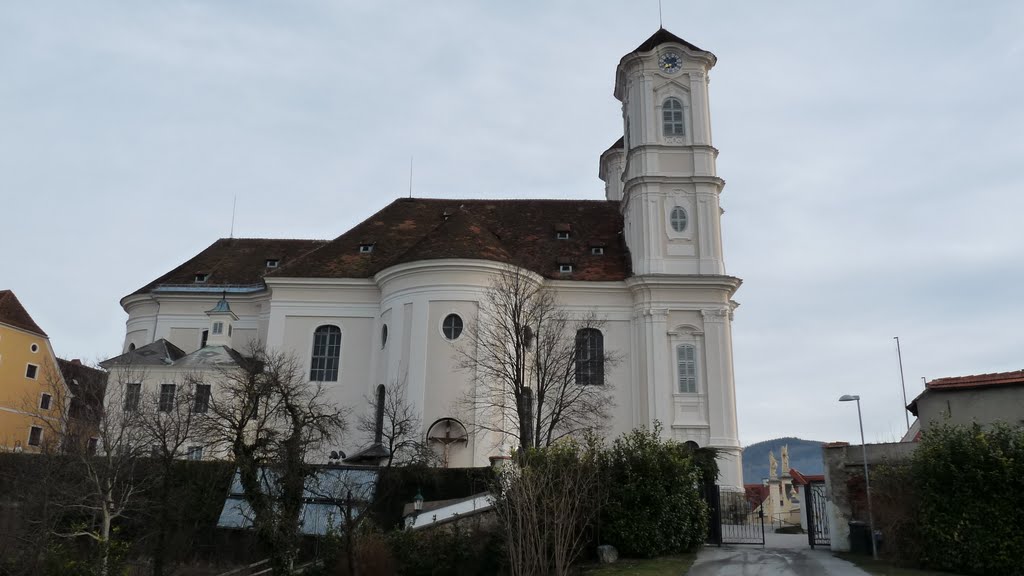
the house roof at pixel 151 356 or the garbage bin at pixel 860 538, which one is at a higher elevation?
the house roof at pixel 151 356

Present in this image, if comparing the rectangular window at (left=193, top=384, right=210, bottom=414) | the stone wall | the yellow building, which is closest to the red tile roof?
the stone wall

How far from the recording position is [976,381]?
78.8 feet

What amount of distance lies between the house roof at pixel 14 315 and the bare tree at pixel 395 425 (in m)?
25.2

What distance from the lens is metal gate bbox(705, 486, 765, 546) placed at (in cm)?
2427

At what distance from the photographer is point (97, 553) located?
838 inches

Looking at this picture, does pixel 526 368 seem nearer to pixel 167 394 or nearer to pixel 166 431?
pixel 166 431

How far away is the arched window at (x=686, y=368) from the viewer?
1364 inches

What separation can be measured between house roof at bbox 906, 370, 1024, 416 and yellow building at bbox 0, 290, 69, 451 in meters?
41.4

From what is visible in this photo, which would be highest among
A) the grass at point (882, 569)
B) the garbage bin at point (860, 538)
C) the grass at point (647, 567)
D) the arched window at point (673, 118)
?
the arched window at point (673, 118)

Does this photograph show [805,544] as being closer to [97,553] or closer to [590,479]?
[590,479]

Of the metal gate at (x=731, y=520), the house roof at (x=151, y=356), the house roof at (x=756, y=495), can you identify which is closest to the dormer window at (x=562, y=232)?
the metal gate at (x=731, y=520)

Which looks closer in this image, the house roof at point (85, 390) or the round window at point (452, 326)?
the round window at point (452, 326)

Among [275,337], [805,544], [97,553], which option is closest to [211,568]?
[97,553]

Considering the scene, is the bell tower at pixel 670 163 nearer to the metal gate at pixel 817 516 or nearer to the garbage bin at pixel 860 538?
the metal gate at pixel 817 516
